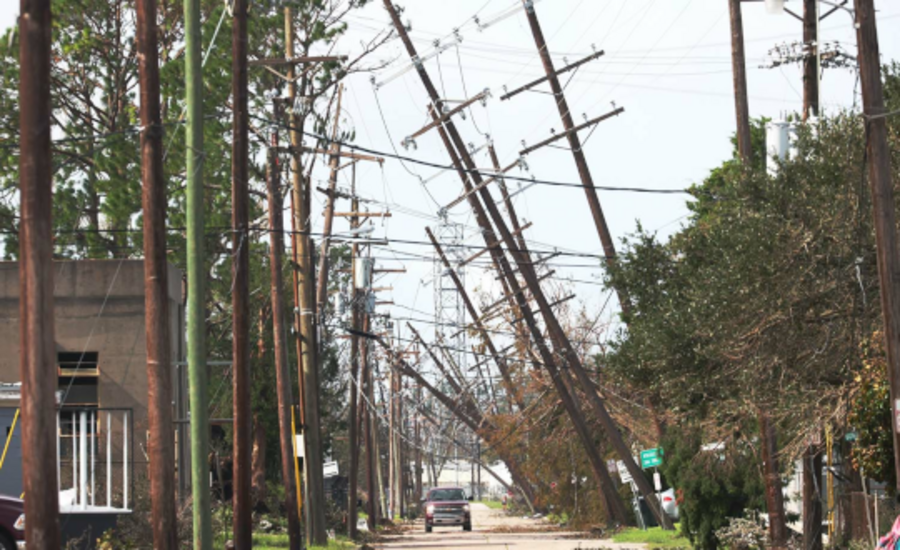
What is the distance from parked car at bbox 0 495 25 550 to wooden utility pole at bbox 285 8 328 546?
11.1 meters

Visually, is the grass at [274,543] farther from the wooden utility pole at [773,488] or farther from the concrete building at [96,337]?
the wooden utility pole at [773,488]

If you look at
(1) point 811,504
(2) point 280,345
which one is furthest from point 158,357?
(2) point 280,345

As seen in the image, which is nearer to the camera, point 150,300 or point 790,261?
point 150,300

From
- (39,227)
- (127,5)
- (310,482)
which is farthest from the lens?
(127,5)

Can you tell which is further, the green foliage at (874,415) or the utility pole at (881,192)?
the green foliage at (874,415)

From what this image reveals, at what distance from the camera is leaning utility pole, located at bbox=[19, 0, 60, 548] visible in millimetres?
10016

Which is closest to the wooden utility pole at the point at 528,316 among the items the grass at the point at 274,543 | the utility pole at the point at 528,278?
the utility pole at the point at 528,278

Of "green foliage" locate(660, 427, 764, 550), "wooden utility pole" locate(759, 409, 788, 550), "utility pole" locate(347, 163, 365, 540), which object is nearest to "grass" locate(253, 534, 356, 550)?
"utility pole" locate(347, 163, 365, 540)

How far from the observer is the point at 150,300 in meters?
15.2

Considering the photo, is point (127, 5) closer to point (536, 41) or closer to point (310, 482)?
point (536, 41)

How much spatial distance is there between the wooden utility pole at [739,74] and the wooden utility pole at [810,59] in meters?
1.19

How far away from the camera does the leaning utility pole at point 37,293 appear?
10.0 meters

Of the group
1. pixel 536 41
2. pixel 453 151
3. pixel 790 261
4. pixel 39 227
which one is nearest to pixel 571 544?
pixel 453 151

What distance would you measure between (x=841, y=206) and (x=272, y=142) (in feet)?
47.1
